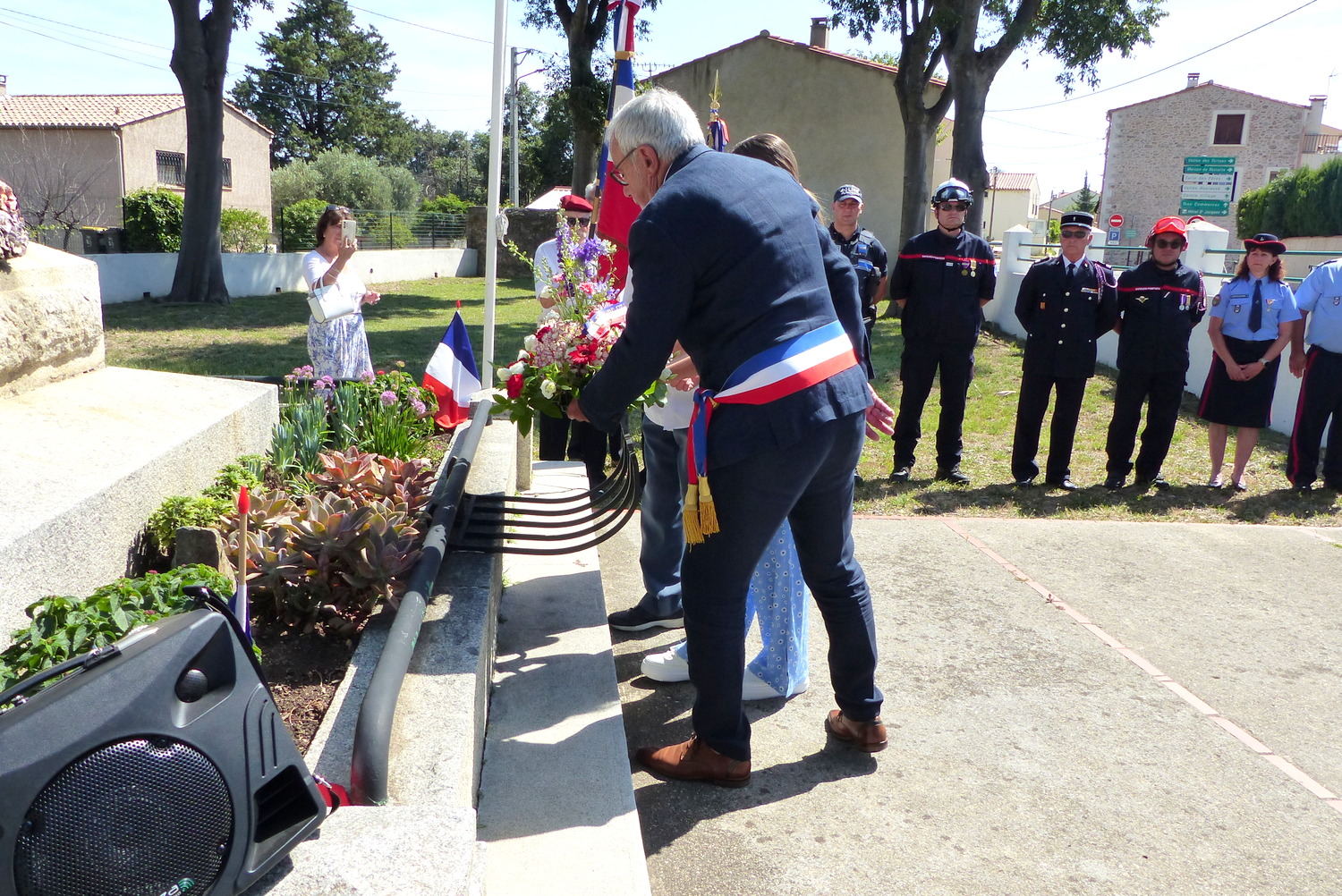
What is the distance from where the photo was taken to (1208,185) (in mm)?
50875

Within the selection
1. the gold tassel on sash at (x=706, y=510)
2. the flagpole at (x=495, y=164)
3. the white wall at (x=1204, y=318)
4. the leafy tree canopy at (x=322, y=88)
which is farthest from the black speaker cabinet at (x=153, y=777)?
the leafy tree canopy at (x=322, y=88)

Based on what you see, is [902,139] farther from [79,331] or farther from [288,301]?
[79,331]

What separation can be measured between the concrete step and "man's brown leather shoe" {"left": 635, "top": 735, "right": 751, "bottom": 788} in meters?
0.19

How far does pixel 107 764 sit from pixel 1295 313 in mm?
7970

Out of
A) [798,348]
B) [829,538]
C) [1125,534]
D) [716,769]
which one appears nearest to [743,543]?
[829,538]

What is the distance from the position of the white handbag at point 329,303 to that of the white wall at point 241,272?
28.7 ft

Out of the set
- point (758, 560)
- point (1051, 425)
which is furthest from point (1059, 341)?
point (758, 560)

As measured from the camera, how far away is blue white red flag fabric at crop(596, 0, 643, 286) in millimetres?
4613

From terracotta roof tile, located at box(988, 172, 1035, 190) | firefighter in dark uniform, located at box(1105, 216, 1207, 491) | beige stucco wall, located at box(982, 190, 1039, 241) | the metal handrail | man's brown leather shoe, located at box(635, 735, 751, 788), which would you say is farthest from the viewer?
terracotta roof tile, located at box(988, 172, 1035, 190)

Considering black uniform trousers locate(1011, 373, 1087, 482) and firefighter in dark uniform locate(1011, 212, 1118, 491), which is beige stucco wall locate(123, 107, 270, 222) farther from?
black uniform trousers locate(1011, 373, 1087, 482)

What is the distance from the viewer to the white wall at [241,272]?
17531mm

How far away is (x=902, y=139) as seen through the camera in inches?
946

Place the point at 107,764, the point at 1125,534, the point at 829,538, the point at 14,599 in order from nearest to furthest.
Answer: the point at 107,764 < the point at 14,599 < the point at 829,538 < the point at 1125,534

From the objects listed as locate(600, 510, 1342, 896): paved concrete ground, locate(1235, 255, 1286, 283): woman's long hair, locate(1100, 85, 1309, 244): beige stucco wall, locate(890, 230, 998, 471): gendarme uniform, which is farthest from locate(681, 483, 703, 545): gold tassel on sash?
locate(1100, 85, 1309, 244): beige stucco wall
